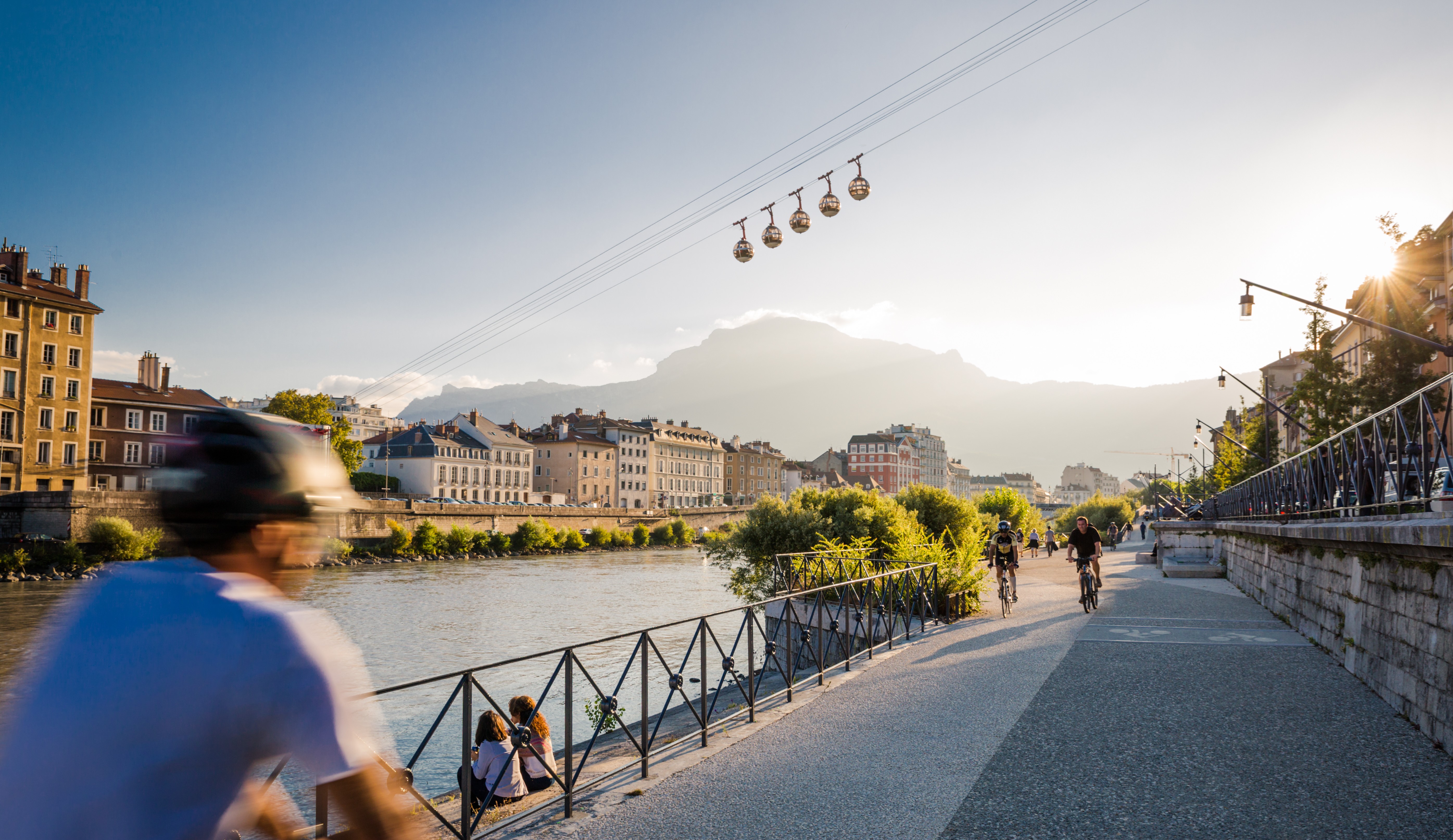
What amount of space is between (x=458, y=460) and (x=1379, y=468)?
91.3 metres

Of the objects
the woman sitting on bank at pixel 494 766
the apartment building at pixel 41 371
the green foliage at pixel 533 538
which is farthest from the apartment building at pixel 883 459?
the woman sitting on bank at pixel 494 766

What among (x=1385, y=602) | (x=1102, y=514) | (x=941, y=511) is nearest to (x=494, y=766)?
(x=1385, y=602)

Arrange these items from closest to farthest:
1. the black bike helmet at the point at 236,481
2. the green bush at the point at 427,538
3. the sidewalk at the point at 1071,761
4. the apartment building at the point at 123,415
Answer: the black bike helmet at the point at 236,481, the sidewalk at the point at 1071,761, the apartment building at the point at 123,415, the green bush at the point at 427,538

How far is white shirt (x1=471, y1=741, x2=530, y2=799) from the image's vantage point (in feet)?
27.0

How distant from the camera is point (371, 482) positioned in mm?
82125

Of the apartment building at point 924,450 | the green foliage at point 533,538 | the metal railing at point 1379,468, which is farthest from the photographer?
the apartment building at point 924,450

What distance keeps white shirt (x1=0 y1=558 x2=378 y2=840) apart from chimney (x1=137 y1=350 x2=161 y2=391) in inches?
2816

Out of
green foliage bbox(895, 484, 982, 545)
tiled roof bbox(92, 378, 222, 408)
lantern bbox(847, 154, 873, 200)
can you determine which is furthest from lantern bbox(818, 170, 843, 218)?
tiled roof bbox(92, 378, 222, 408)

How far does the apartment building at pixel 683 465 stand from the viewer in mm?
118938

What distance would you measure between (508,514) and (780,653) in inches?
2236

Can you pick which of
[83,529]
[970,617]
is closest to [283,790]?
[970,617]

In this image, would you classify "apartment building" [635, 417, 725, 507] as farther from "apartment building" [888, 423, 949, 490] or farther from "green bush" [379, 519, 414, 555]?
"green bush" [379, 519, 414, 555]

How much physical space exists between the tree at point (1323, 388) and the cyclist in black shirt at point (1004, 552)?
22.0 m

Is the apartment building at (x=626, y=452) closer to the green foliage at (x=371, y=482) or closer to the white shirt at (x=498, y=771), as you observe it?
the green foliage at (x=371, y=482)
